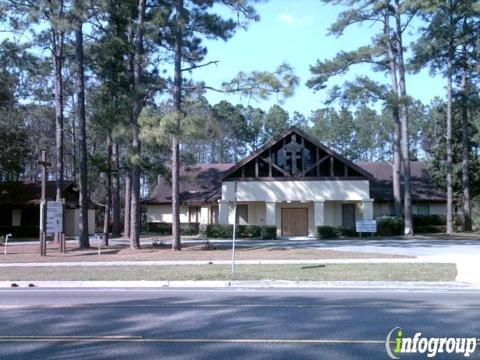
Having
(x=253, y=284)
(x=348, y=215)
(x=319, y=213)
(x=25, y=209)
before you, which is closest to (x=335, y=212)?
(x=348, y=215)

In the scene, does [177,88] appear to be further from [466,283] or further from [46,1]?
[466,283]

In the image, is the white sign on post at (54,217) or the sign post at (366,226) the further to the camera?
the sign post at (366,226)

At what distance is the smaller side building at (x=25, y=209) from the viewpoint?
141ft

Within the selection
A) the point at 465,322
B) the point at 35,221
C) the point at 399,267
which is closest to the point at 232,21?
the point at 399,267

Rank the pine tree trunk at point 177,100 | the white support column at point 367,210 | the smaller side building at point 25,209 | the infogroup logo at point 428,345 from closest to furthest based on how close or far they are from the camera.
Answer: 1. the infogroup logo at point 428,345
2. the pine tree trunk at point 177,100
3. the white support column at point 367,210
4. the smaller side building at point 25,209

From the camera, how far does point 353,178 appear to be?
131ft

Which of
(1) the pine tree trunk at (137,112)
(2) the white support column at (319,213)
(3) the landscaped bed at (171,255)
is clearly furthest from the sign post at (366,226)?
(1) the pine tree trunk at (137,112)

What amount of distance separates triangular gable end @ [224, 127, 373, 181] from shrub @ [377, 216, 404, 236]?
10.7 ft

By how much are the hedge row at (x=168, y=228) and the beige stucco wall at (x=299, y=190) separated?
5860 mm

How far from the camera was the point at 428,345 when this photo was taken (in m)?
7.02

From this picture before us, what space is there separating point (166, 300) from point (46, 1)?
806 inches

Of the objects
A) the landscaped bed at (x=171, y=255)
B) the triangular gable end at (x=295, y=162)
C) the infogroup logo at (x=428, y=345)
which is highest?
the triangular gable end at (x=295, y=162)

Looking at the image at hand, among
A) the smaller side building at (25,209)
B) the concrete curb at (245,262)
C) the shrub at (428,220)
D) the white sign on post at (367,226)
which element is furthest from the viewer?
the shrub at (428,220)

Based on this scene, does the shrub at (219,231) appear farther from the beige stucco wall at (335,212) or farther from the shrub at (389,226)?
the shrub at (389,226)
